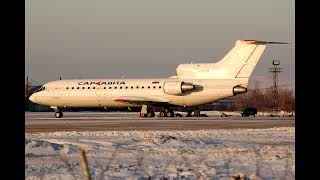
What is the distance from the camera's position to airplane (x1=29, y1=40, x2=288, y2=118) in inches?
1667

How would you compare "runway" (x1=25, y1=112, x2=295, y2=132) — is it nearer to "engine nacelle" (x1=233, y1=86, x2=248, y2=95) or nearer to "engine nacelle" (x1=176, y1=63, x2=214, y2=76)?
"engine nacelle" (x1=233, y1=86, x2=248, y2=95)

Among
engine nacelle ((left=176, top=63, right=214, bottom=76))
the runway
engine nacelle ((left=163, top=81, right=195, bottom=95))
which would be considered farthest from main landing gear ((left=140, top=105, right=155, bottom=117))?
the runway

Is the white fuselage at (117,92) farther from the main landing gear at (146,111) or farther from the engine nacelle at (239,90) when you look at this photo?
the main landing gear at (146,111)

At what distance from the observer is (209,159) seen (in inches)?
447

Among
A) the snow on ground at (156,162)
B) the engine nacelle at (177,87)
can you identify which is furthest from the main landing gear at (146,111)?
the snow on ground at (156,162)

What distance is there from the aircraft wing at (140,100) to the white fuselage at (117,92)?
158 millimetres

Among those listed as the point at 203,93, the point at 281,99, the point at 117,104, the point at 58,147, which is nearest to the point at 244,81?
the point at 203,93

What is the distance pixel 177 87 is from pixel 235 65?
15.1 ft

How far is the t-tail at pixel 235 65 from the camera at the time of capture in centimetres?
4238

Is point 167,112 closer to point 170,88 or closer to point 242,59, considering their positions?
point 170,88

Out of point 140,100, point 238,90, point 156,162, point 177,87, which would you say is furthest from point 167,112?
point 156,162

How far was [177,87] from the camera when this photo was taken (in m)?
42.7
